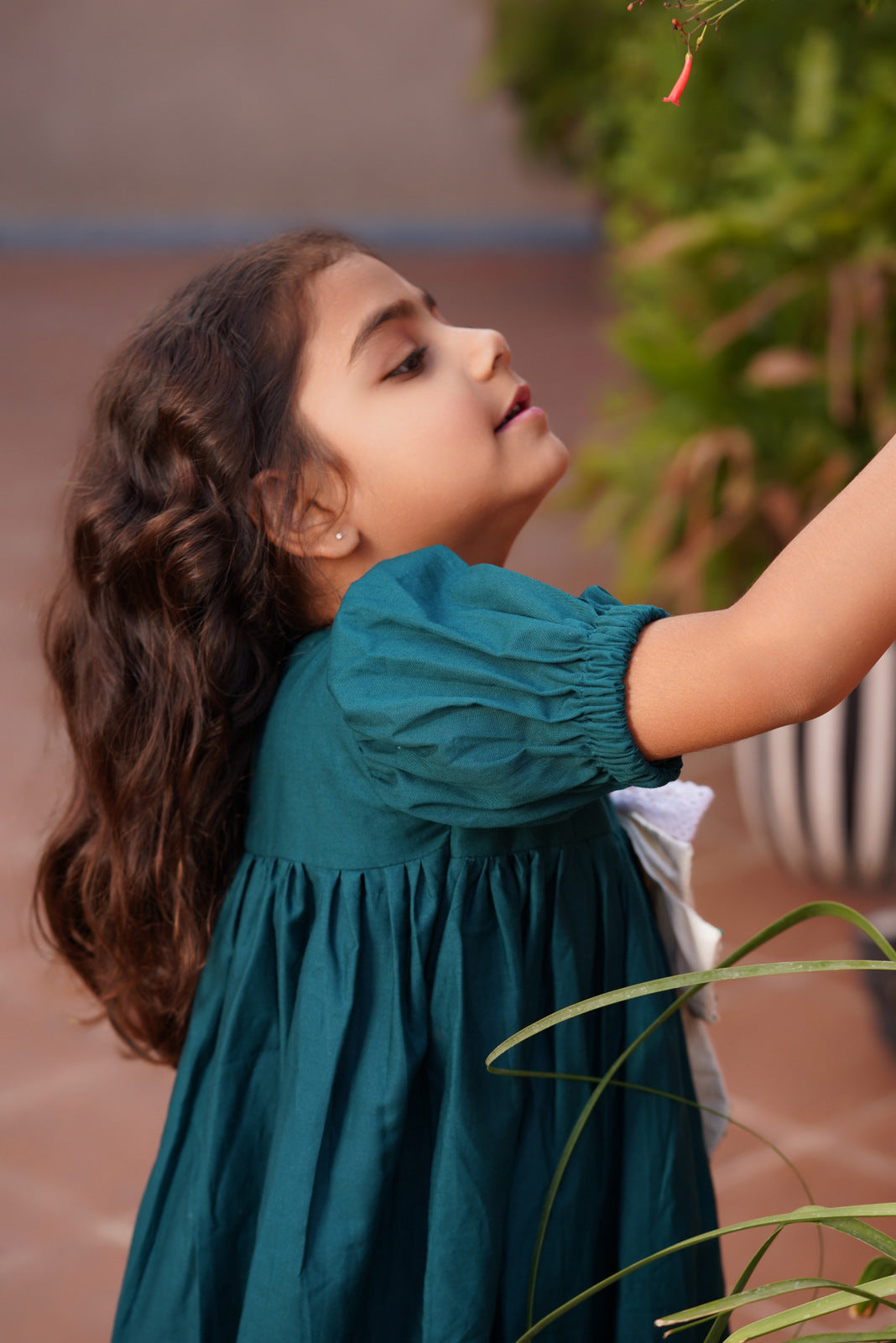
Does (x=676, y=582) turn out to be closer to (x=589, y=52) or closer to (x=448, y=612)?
(x=448, y=612)

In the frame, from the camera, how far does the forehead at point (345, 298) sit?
3.46 feet

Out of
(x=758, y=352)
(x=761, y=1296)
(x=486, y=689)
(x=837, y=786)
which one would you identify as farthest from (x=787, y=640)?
(x=758, y=352)

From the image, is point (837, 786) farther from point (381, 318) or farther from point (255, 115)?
point (255, 115)

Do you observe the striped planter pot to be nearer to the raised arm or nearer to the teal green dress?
the teal green dress

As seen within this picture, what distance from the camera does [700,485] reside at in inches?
118

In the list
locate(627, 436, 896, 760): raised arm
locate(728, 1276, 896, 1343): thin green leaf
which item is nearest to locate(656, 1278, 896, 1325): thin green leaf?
locate(728, 1276, 896, 1343): thin green leaf

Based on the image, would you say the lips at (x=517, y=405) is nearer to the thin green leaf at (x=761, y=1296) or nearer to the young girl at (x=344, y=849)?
the young girl at (x=344, y=849)

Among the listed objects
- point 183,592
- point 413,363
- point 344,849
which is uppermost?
point 413,363

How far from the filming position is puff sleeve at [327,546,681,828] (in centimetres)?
83

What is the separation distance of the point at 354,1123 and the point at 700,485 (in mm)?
2191

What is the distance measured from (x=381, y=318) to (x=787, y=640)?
0.45 m

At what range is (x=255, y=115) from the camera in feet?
34.2

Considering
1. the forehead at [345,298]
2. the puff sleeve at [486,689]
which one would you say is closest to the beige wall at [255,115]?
the forehead at [345,298]

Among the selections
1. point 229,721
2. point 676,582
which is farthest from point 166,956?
point 676,582
